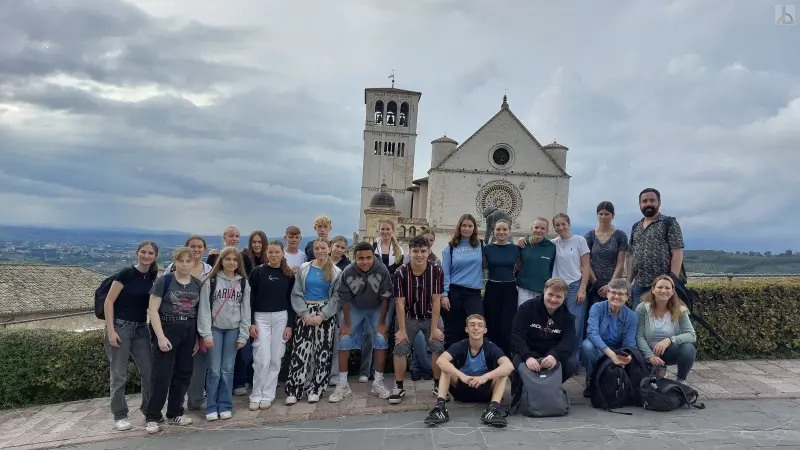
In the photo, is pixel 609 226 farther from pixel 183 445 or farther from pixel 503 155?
pixel 503 155

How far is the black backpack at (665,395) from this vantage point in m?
5.23

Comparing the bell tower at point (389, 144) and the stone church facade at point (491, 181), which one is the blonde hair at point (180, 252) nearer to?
the stone church facade at point (491, 181)

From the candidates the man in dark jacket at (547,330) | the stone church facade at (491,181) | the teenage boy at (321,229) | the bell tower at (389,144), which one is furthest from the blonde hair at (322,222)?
the bell tower at (389,144)

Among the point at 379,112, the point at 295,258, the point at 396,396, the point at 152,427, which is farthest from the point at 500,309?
the point at 379,112

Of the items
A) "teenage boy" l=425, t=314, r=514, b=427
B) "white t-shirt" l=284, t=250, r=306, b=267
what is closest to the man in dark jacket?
"teenage boy" l=425, t=314, r=514, b=427

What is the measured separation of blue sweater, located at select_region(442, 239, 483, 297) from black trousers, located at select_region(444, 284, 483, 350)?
8 centimetres

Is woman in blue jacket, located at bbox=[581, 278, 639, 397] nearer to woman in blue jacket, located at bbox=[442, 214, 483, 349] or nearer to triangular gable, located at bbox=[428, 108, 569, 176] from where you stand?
woman in blue jacket, located at bbox=[442, 214, 483, 349]

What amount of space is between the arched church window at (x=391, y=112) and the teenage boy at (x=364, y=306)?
1617 inches

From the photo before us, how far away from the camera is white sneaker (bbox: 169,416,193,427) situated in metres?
5.31

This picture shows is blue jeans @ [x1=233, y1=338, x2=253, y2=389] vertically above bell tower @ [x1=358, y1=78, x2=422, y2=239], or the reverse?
bell tower @ [x1=358, y1=78, x2=422, y2=239]

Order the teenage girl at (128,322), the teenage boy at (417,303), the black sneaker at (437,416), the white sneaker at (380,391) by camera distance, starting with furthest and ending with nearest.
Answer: the white sneaker at (380,391) → the teenage boy at (417,303) → the teenage girl at (128,322) → the black sneaker at (437,416)

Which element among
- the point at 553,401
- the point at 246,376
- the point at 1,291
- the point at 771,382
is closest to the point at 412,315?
the point at 553,401

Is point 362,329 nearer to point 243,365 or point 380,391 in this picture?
point 380,391

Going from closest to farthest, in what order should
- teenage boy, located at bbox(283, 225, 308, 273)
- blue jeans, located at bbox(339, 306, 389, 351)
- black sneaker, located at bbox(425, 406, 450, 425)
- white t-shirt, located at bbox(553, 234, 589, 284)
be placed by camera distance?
1. black sneaker, located at bbox(425, 406, 450, 425)
2. blue jeans, located at bbox(339, 306, 389, 351)
3. white t-shirt, located at bbox(553, 234, 589, 284)
4. teenage boy, located at bbox(283, 225, 308, 273)
